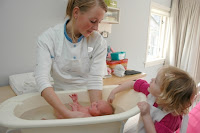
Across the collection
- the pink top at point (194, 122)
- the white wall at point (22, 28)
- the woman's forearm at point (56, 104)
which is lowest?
the pink top at point (194, 122)

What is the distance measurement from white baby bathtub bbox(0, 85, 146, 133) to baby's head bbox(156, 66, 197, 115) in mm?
144

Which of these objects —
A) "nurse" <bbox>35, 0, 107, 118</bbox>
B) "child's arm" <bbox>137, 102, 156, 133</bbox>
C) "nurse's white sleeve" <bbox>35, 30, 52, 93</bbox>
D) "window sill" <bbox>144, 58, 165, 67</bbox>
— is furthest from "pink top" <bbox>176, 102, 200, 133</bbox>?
"window sill" <bbox>144, 58, 165, 67</bbox>

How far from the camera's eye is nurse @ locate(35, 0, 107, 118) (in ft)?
2.91

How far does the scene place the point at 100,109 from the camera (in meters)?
1.00

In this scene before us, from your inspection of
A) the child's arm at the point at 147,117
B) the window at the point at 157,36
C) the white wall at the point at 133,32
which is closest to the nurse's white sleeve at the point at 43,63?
the child's arm at the point at 147,117

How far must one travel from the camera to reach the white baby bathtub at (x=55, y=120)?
63 cm

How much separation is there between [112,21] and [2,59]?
4.51ft

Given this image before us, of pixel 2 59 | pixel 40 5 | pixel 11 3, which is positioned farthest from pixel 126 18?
pixel 2 59

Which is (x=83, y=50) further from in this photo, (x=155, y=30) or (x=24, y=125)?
(x=155, y=30)

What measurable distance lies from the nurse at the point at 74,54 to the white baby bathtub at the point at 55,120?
10 centimetres

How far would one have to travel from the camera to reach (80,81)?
1.14m

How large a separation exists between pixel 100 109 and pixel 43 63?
18.0 inches

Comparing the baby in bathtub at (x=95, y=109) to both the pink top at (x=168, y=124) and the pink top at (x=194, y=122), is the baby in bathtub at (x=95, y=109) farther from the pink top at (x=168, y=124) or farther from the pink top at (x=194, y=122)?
the pink top at (x=194, y=122)

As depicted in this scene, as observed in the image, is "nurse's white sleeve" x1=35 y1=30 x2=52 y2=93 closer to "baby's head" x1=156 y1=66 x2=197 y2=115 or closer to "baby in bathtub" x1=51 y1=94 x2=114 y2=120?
"baby in bathtub" x1=51 y1=94 x2=114 y2=120
